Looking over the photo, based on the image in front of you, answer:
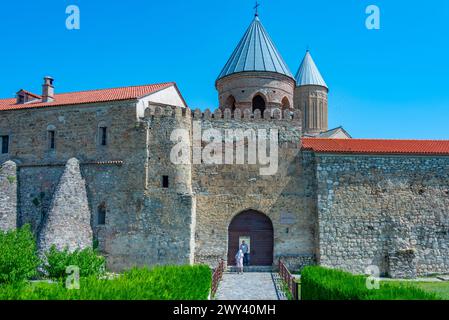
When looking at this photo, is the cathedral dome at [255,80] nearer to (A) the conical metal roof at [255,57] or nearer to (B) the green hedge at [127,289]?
(A) the conical metal roof at [255,57]

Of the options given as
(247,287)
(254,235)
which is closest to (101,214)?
(254,235)

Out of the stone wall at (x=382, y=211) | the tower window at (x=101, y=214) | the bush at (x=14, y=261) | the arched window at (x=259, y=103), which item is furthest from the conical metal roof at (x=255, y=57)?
the bush at (x=14, y=261)

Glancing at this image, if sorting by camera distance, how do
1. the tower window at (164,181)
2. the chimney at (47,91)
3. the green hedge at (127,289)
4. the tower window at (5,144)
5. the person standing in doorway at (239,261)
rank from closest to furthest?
the green hedge at (127,289)
the person standing in doorway at (239,261)
the tower window at (164,181)
the tower window at (5,144)
the chimney at (47,91)

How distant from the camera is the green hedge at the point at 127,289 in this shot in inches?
330

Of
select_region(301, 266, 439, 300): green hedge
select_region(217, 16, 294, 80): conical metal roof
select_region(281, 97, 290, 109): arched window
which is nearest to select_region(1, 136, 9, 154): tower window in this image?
select_region(217, 16, 294, 80): conical metal roof

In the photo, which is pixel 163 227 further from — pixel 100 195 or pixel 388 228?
pixel 388 228

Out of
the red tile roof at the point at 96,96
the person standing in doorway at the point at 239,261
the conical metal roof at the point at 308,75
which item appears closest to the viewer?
the person standing in doorway at the point at 239,261

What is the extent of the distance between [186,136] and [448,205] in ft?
42.4

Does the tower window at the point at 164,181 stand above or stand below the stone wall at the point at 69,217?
above

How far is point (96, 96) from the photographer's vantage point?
945 inches

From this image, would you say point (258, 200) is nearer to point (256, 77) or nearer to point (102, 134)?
point (256, 77)

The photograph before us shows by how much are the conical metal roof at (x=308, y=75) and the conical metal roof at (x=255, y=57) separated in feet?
31.3

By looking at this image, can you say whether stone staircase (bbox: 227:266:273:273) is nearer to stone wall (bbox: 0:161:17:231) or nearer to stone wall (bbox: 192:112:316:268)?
stone wall (bbox: 192:112:316:268)

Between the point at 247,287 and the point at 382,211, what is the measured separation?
28.1 ft
